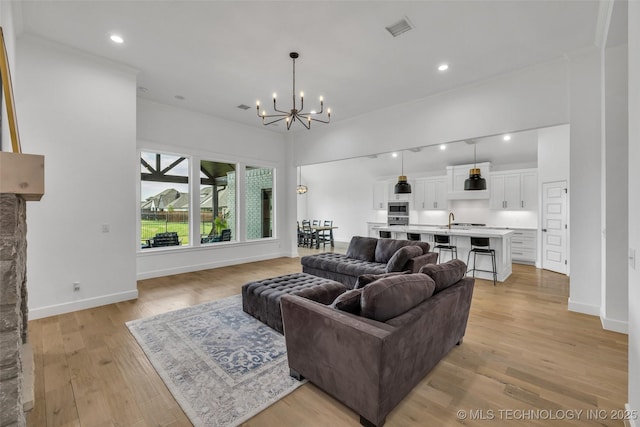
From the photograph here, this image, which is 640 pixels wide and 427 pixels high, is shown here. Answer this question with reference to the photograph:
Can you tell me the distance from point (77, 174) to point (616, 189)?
22.0 ft

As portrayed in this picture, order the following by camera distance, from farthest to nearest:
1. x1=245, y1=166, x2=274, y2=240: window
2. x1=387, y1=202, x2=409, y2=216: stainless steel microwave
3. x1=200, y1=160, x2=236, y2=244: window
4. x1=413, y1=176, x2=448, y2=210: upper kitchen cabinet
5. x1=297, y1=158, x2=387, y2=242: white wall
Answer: x1=297, y1=158, x2=387, y2=242: white wall
x1=387, y1=202, x2=409, y2=216: stainless steel microwave
x1=413, y1=176, x2=448, y2=210: upper kitchen cabinet
x1=245, y1=166, x2=274, y2=240: window
x1=200, y1=160, x2=236, y2=244: window

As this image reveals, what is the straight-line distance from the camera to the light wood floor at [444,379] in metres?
1.85

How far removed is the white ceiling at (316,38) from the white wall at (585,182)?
437mm

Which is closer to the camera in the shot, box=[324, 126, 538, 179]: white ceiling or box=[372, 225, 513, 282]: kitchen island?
Answer: box=[372, 225, 513, 282]: kitchen island

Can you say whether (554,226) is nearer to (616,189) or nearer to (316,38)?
(616,189)

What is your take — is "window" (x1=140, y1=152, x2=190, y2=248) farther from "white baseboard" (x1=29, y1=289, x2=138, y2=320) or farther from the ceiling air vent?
the ceiling air vent

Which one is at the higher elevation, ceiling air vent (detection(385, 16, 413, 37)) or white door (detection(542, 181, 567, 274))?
ceiling air vent (detection(385, 16, 413, 37))

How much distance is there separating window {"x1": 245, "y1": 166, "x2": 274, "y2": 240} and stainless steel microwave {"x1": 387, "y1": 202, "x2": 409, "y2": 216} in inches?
176

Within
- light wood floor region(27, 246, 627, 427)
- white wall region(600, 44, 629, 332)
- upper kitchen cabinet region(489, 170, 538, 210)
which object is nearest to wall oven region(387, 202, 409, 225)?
upper kitchen cabinet region(489, 170, 538, 210)

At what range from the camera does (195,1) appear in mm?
2811

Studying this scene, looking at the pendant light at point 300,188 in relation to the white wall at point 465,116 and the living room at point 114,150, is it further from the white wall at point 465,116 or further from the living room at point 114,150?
the living room at point 114,150

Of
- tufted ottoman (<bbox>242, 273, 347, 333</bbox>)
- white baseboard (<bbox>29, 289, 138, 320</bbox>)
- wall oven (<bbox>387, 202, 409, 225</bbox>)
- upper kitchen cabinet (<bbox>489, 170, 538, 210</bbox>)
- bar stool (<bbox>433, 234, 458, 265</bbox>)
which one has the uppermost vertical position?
upper kitchen cabinet (<bbox>489, 170, 538, 210</bbox>)

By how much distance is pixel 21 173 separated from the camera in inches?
42.6

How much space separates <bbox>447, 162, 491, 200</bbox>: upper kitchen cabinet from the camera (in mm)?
7840
